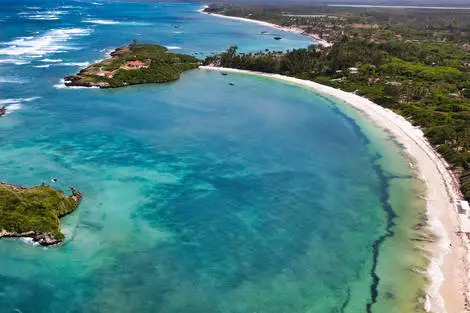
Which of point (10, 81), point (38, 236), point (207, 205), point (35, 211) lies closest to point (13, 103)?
point (10, 81)

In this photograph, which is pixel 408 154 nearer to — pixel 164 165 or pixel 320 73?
pixel 164 165

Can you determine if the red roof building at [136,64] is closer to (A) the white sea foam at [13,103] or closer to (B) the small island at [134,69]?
A: (B) the small island at [134,69]

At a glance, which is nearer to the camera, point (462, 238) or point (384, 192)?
point (462, 238)

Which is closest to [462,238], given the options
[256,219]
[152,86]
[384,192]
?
[384,192]

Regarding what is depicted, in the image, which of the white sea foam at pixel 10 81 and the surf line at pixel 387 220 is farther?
the white sea foam at pixel 10 81

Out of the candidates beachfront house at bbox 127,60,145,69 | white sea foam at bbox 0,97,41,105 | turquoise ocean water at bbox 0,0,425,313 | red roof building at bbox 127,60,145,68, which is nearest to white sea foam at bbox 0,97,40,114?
white sea foam at bbox 0,97,41,105

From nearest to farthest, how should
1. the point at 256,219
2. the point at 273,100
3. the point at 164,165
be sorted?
the point at 256,219, the point at 164,165, the point at 273,100

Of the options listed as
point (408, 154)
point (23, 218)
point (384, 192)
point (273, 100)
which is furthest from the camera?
point (273, 100)

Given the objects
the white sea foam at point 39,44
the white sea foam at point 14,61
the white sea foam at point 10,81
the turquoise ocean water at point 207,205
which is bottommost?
the turquoise ocean water at point 207,205

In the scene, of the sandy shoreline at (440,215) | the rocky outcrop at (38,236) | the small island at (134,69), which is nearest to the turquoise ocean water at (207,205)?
the rocky outcrop at (38,236)
